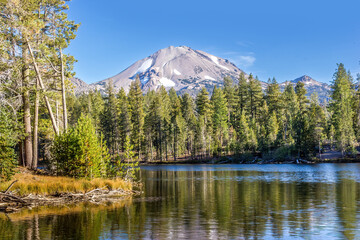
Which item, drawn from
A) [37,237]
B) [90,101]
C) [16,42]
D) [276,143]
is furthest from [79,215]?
[90,101]

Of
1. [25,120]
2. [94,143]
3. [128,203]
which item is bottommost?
[128,203]

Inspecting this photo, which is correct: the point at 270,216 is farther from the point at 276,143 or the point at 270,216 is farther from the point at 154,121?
the point at 154,121

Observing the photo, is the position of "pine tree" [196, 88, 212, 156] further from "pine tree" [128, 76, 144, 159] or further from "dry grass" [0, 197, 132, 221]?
"dry grass" [0, 197, 132, 221]

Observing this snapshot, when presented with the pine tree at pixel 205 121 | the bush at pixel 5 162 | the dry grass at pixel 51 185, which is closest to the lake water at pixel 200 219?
the dry grass at pixel 51 185

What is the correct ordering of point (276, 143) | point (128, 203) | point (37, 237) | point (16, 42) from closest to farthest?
1. point (37, 237)
2. point (128, 203)
3. point (16, 42)
4. point (276, 143)

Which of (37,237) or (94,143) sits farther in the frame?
(94,143)

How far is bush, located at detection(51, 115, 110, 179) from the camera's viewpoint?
23.0 meters

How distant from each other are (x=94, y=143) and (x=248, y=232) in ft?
45.9

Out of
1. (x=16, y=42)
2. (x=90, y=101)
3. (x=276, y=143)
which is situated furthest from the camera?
(x=90, y=101)

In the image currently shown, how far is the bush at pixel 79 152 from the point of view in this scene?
75.3 ft

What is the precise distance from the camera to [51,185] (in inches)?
824

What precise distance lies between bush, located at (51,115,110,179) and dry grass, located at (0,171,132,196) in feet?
3.23

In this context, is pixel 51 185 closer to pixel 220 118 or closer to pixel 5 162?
pixel 5 162

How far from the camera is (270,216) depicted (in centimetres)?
1609
